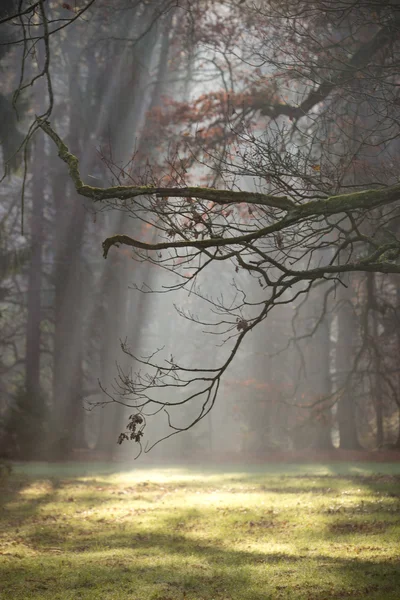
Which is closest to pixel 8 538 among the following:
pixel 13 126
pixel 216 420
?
pixel 13 126

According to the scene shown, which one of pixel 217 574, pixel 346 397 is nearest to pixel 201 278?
pixel 346 397

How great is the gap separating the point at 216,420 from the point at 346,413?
21275mm

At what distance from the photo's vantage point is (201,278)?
124ft

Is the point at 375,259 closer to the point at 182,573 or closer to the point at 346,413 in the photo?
the point at 182,573

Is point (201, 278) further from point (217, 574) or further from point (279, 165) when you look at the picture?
point (279, 165)

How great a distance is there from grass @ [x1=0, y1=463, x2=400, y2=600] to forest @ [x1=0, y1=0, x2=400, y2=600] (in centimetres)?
6

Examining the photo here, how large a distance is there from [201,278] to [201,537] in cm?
2780

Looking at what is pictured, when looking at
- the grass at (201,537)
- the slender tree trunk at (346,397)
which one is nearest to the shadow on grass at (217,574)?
the grass at (201,537)

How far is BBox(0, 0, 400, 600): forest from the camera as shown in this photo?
689cm

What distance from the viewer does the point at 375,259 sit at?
6.53 metres

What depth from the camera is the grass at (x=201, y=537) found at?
7227 mm

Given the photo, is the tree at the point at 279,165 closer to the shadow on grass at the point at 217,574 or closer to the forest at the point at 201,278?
the forest at the point at 201,278

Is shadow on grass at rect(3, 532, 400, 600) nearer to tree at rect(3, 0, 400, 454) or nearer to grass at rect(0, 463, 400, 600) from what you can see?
grass at rect(0, 463, 400, 600)

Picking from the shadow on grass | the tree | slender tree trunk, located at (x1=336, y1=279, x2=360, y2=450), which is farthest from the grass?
slender tree trunk, located at (x1=336, y1=279, x2=360, y2=450)
